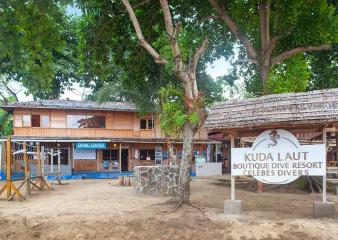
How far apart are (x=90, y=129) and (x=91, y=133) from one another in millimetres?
341

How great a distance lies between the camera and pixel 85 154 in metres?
32.9

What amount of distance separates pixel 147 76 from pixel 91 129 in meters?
16.2

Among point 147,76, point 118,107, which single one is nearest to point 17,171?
point 118,107

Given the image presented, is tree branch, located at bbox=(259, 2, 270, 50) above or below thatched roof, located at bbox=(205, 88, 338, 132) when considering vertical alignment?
above

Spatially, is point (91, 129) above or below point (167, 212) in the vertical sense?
above

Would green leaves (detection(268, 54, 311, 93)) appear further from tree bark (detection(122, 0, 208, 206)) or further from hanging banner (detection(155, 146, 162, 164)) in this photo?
hanging banner (detection(155, 146, 162, 164))

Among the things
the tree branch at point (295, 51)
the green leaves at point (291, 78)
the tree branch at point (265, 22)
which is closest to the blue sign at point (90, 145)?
the green leaves at point (291, 78)

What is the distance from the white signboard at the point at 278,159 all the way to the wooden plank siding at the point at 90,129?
19598 millimetres

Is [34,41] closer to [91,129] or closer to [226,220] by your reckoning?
[226,220]

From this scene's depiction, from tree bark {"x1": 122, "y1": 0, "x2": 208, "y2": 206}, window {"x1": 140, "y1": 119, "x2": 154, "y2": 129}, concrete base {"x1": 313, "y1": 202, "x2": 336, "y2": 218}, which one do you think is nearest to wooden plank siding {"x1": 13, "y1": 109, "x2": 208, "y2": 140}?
window {"x1": 140, "y1": 119, "x2": 154, "y2": 129}

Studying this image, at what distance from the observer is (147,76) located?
17.6 metres

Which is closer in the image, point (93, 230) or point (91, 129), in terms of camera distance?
point (93, 230)

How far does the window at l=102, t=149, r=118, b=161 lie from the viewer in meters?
33.9

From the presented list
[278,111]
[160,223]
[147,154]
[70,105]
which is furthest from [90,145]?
[278,111]
